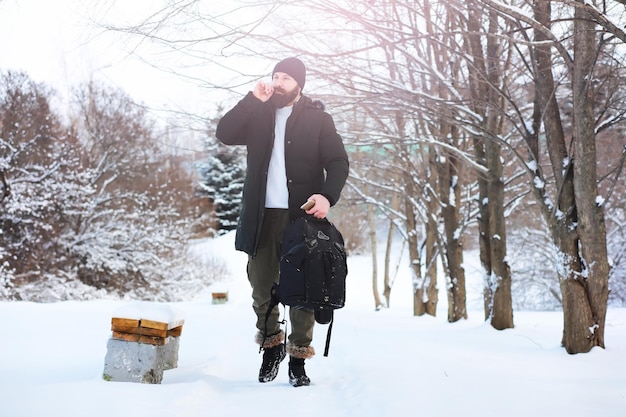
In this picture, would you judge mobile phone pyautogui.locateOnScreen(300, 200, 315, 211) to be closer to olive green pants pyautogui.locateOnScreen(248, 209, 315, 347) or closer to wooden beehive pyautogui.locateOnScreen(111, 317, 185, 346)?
olive green pants pyautogui.locateOnScreen(248, 209, 315, 347)

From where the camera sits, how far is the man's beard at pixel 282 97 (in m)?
3.02

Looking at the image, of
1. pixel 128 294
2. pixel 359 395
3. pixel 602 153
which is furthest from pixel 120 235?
pixel 359 395

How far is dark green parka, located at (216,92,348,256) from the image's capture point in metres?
2.86

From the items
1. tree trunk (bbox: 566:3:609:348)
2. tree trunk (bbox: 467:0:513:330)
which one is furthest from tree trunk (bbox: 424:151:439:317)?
tree trunk (bbox: 566:3:609:348)

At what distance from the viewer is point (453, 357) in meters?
3.77

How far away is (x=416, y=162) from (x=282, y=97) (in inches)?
449

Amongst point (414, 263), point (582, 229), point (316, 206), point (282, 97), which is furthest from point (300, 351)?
point (414, 263)

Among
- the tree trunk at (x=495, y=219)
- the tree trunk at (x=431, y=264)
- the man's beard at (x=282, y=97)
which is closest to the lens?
the man's beard at (x=282, y=97)

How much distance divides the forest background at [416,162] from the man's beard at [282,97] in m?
0.60

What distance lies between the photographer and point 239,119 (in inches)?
115

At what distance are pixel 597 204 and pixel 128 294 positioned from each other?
57.8 feet

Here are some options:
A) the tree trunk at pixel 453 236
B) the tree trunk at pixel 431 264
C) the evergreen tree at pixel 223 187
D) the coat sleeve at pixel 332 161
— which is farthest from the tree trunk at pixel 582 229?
the evergreen tree at pixel 223 187

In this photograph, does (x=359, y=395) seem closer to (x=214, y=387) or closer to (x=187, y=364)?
(x=214, y=387)

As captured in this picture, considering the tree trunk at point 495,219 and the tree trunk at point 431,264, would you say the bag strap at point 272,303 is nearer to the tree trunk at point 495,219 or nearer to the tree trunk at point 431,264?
the tree trunk at point 495,219
